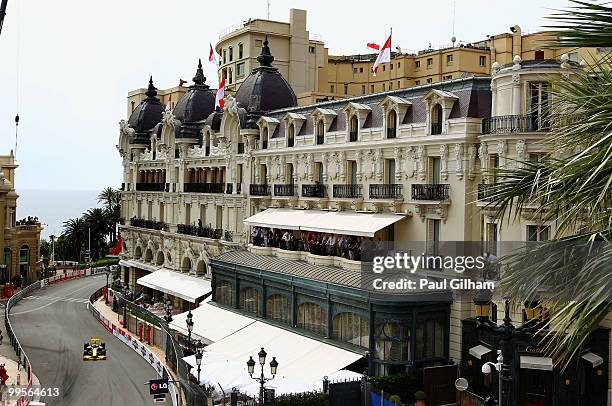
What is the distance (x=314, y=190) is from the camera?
40.4m

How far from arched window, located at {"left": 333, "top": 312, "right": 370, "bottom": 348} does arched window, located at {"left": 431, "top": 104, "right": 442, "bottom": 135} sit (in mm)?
9070

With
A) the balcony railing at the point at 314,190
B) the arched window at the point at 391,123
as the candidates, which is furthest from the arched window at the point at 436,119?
the balcony railing at the point at 314,190

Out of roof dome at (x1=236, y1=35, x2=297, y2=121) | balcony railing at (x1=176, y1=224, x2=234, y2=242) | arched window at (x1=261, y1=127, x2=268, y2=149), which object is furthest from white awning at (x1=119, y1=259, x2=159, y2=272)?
arched window at (x1=261, y1=127, x2=268, y2=149)

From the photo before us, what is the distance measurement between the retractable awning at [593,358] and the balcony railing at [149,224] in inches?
1532

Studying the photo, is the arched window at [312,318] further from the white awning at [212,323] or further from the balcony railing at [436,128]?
the balcony railing at [436,128]

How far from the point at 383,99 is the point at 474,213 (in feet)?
26.8

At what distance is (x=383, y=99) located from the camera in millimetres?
35688

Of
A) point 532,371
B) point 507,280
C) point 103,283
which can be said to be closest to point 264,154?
point 532,371

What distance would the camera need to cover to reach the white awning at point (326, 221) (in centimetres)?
3416

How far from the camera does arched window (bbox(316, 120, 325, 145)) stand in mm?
40594

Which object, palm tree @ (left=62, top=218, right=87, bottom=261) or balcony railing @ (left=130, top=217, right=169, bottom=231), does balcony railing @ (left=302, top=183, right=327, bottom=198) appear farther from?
palm tree @ (left=62, top=218, right=87, bottom=261)

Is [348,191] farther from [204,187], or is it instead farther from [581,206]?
[581,206]

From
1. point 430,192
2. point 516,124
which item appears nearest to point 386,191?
point 430,192

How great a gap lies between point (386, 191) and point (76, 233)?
234ft
